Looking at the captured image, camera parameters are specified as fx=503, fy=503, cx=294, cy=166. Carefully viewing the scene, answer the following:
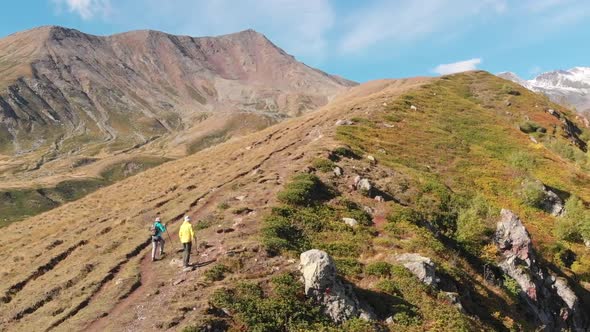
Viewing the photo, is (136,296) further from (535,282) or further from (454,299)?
(535,282)

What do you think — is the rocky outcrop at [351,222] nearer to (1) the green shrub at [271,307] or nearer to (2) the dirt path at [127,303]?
(1) the green shrub at [271,307]

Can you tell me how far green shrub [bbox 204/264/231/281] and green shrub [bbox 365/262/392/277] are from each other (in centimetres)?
725

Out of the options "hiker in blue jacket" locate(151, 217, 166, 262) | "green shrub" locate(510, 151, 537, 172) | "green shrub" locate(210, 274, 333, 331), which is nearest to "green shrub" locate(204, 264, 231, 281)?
Result: "green shrub" locate(210, 274, 333, 331)

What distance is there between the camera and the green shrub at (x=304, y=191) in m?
33.8

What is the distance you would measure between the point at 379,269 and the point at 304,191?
1016 centimetres

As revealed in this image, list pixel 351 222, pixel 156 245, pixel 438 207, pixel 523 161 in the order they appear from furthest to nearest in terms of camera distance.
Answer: pixel 523 161 < pixel 438 207 < pixel 351 222 < pixel 156 245

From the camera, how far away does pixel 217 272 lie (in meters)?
24.3

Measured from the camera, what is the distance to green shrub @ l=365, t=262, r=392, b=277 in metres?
25.9

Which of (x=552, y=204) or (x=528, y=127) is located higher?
(x=528, y=127)

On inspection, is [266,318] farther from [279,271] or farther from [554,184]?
[554,184]

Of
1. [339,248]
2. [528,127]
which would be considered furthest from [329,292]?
[528,127]

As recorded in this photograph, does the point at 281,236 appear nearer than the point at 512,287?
Yes

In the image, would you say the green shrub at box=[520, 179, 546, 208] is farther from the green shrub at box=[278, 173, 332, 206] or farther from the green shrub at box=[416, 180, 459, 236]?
the green shrub at box=[278, 173, 332, 206]

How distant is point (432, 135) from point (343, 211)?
3594cm
